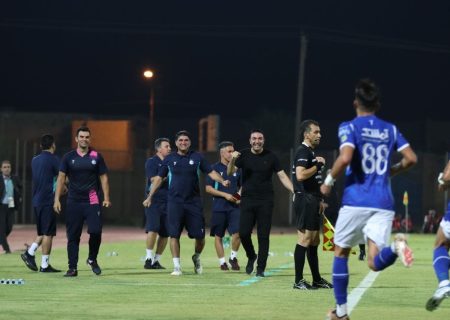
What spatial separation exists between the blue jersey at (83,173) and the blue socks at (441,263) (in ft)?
22.4

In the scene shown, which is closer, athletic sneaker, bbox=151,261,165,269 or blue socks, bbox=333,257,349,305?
blue socks, bbox=333,257,349,305

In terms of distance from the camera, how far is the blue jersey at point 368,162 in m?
10.6

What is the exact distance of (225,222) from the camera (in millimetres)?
19891

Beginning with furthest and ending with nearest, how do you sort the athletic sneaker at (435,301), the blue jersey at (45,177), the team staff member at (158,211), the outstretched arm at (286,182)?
the team staff member at (158,211) → the blue jersey at (45,177) → the outstretched arm at (286,182) → the athletic sneaker at (435,301)

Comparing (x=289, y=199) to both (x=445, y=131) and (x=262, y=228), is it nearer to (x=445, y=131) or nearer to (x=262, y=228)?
(x=262, y=228)

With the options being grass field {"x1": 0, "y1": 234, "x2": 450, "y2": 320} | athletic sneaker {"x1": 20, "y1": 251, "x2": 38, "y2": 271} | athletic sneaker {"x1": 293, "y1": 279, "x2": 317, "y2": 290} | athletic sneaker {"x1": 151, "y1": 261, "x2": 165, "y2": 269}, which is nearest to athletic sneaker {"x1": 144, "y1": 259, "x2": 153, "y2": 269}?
athletic sneaker {"x1": 151, "y1": 261, "x2": 165, "y2": 269}

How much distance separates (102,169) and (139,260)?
206 inches

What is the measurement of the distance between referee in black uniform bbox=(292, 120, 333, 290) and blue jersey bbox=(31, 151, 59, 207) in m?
5.04

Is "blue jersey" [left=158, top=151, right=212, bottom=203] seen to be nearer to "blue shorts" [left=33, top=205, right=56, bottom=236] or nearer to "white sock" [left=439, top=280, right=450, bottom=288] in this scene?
"blue shorts" [left=33, top=205, right=56, bottom=236]

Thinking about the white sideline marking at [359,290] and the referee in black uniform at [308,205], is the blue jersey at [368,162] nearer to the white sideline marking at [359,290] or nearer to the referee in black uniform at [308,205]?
the white sideline marking at [359,290]

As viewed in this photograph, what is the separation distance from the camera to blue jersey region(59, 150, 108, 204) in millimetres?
17516

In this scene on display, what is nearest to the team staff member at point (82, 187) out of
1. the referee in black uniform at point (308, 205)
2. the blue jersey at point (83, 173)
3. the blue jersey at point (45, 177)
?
the blue jersey at point (83, 173)

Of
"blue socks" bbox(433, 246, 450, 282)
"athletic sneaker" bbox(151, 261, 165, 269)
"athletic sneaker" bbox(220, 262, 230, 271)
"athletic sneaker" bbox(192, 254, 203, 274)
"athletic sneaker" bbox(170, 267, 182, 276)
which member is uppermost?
"blue socks" bbox(433, 246, 450, 282)

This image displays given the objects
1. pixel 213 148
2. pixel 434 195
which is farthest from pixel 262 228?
pixel 213 148
